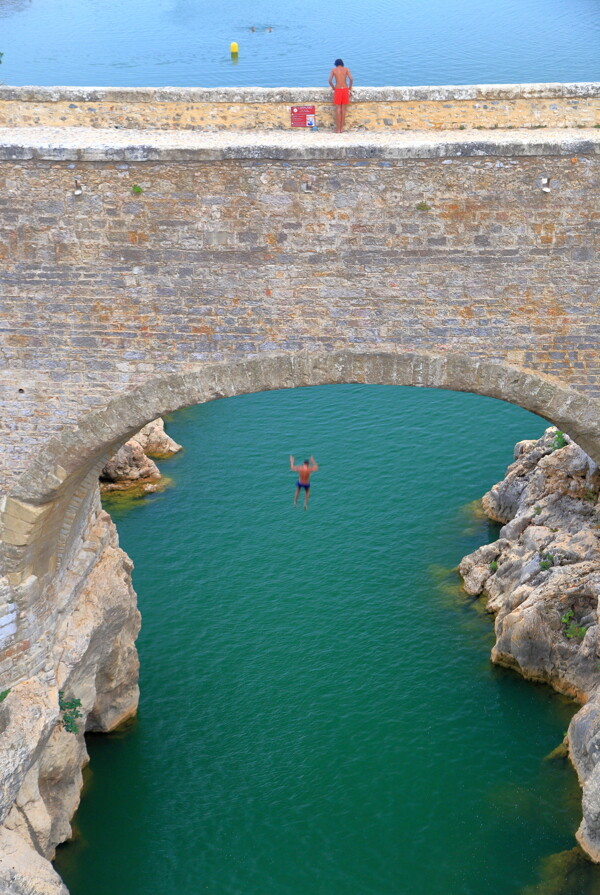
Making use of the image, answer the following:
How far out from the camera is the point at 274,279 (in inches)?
508

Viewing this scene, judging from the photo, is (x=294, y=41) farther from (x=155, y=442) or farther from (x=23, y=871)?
(x=23, y=871)

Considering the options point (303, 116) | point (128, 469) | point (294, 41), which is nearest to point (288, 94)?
point (303, 116)

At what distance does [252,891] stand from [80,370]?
7379 millimetres

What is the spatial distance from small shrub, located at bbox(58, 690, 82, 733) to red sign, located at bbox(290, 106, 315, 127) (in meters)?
8.38

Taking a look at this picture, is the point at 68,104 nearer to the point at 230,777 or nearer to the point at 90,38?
the point at 230,777

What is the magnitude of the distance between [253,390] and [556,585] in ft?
24.1

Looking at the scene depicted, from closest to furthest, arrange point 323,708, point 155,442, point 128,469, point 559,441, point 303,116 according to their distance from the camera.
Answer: point 303,116, point 323,708, point 559,441, point 128,469, point 155,442

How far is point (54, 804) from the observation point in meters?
15.8

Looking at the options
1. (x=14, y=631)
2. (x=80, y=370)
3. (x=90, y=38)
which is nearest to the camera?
(x=80, y=370)

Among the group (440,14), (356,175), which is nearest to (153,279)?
(356,175)

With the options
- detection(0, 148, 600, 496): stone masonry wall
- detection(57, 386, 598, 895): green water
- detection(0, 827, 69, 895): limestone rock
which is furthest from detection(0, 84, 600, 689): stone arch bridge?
detection(57, 386, 598, 895): green water

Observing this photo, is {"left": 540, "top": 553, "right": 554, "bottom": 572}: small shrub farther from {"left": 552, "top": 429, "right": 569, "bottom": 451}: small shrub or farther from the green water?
{"left": 552, "top": 429, "right": 569, "bottom": 451}: small shrub

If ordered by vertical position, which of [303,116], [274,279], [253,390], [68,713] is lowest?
[68,713]

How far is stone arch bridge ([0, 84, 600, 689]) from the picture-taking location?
12461 mm
